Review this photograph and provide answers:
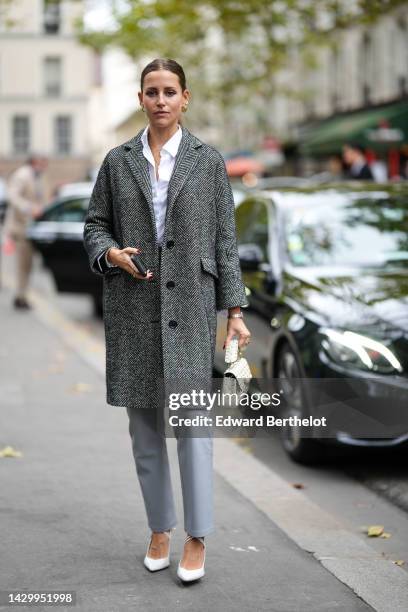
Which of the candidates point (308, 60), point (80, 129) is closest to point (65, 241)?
point (308, 60)

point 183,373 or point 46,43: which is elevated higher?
point 46,43

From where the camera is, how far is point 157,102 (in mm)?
4309

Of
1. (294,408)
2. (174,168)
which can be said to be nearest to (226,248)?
(174,168)

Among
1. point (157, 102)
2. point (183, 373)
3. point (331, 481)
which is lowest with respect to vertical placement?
point (331, 481)

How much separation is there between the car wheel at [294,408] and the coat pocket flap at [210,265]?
1648mm

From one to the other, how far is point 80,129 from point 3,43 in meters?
6.22

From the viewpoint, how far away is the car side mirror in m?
7.62

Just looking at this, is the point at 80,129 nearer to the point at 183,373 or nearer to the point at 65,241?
the point at 65,241

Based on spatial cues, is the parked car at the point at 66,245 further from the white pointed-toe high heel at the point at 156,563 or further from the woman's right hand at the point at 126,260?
the woman's right hand at the point at 126,260

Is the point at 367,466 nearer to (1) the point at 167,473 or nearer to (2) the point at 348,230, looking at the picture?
(2) the point at 348,230

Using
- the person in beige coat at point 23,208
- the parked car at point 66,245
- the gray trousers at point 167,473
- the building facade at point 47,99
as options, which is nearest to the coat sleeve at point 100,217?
the gray trousers at point 167,473

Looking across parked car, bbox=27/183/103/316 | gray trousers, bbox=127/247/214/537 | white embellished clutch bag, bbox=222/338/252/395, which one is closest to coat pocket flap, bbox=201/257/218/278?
white embellished clutch bag, bbox=222/338/252/395

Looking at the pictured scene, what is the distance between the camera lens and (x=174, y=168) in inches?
170

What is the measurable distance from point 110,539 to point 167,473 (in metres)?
0.56
